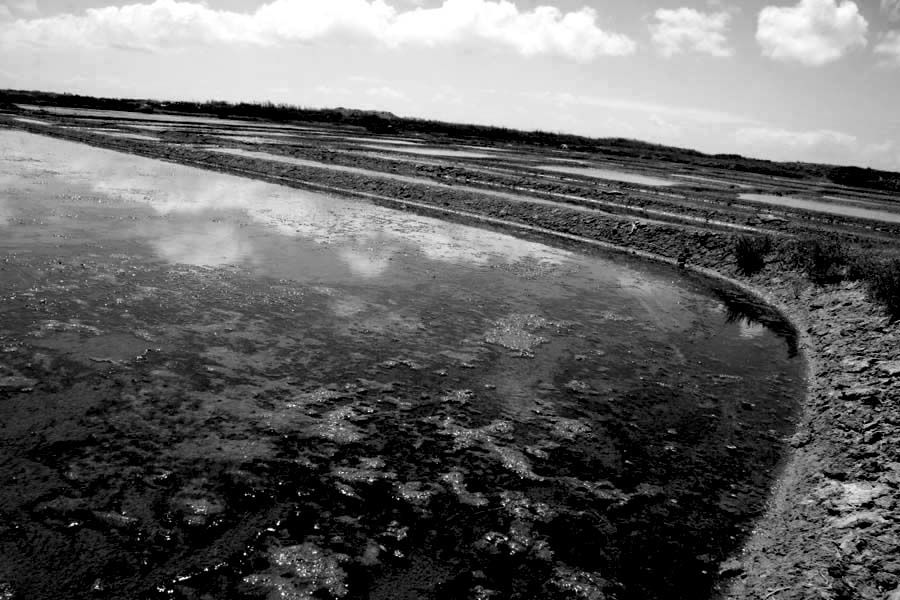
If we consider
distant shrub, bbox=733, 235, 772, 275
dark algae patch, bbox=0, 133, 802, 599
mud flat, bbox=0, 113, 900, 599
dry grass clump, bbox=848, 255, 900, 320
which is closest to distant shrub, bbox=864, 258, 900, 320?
dry grass clump, bbox=848, 255, 900, 320

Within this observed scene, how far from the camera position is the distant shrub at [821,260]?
42.2ft

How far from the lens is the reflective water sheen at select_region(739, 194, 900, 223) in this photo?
84.3ft

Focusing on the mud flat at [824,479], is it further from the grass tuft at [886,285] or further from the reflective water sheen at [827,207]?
the reflective water sheen at [827,207]

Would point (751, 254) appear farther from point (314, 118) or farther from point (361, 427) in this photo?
point (314, 118)

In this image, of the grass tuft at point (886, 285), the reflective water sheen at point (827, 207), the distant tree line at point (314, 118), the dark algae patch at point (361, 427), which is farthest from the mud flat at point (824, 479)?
the distant tree line at point (314, 118)

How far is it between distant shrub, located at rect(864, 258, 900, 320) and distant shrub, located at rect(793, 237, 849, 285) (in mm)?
938

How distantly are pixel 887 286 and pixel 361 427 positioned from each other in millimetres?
10030

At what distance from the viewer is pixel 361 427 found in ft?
19.8

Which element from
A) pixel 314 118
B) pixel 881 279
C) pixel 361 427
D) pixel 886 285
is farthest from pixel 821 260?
pixel 314 118

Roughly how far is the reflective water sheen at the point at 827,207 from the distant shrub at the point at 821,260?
1324cm

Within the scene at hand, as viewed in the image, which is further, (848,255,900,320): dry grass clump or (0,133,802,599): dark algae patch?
(848,255,900,320): dry grass clump

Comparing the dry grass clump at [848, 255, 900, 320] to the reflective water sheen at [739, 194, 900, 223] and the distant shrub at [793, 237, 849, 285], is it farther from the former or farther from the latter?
the reflective water sheen at [739, 194, 900, 223]

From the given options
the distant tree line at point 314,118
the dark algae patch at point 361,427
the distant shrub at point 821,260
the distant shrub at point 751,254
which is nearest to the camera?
the dark algae patch at point 361,427

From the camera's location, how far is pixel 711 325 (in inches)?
427
